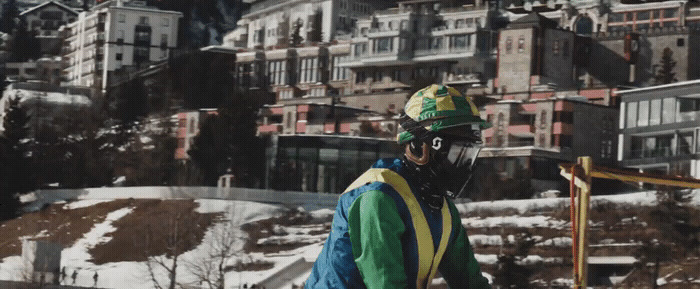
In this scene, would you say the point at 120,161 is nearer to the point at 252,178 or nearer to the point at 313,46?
the point at 252,178

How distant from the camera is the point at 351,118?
99625mm

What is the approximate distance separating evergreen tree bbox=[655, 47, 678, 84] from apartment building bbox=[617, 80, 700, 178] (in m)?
10.9

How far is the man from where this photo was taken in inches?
183

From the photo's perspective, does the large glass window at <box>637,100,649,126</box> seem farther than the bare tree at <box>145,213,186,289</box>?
Yes

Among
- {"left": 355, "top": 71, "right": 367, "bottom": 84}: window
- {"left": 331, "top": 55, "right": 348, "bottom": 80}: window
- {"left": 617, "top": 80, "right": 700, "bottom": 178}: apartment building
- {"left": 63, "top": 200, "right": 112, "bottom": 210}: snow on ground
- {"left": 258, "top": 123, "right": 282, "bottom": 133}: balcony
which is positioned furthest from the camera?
{"left": 331, "top": 55, "right": 348, "bottom": 80}: window

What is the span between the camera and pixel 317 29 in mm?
141125

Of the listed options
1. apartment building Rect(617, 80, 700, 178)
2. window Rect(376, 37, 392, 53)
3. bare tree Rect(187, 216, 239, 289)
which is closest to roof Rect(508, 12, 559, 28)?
window Rect(376, 37, 392, 53)

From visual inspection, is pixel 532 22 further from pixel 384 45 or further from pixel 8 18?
pixel 8 18

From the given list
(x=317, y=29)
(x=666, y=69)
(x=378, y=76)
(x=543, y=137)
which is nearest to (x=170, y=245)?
(x=543, y=137)

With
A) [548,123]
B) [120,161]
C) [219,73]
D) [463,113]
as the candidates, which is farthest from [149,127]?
[463,113]

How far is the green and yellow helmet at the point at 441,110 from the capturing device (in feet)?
15.8

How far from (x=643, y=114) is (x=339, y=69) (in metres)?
48.4

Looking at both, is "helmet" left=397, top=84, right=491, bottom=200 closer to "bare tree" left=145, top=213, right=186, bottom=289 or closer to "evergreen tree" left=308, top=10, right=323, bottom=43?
"bare tree" left=145, top=213, right=186, bottom=289

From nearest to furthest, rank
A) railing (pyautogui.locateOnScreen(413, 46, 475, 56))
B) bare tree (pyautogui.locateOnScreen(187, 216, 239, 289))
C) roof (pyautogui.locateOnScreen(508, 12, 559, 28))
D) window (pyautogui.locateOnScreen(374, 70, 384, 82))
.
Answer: bare tree (pyautogui.locateOnScreen(187, 216, 239, 289)), roof (pyautogui.locateOnScreen(508, 12, 559, 28)), railing (pyautogui.locateOnScreen(413, 46, 475, 56)), window (pyautogui.locateOnScreen(374, 70, 384, 82))
